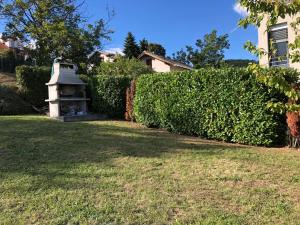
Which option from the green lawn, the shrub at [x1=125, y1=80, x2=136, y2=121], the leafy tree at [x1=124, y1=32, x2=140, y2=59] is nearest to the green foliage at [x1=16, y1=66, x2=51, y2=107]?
the shrub at [x1=125, y1=80, x2=136, y2=121]

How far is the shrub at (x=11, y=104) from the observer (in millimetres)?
17125

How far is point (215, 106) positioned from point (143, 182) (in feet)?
15.4

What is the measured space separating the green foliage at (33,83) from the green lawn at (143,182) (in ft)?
27.0

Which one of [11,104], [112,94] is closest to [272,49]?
[112,94]

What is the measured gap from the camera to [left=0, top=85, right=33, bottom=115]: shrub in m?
17.1

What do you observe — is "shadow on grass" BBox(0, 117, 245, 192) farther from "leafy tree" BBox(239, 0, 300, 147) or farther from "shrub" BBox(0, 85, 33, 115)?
"shrub" BBox(0, 85, 33, 115)

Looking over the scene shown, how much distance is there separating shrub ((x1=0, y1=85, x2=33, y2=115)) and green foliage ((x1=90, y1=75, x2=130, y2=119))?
360cm

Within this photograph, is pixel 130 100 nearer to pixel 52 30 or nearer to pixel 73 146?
pixel 73 146

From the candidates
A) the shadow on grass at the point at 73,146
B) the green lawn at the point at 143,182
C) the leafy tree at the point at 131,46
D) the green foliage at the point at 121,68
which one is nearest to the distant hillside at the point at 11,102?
the shadow on grass at the point at 73,146

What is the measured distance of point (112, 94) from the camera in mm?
16062

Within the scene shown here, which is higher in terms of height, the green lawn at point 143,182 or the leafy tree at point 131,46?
the leafy tree at point 131,46

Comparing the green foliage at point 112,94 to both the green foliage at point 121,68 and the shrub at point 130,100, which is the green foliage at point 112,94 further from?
the green foliage at point 121,68

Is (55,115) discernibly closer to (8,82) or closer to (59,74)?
(59,74)

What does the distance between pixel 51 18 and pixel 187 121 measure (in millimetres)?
19438
